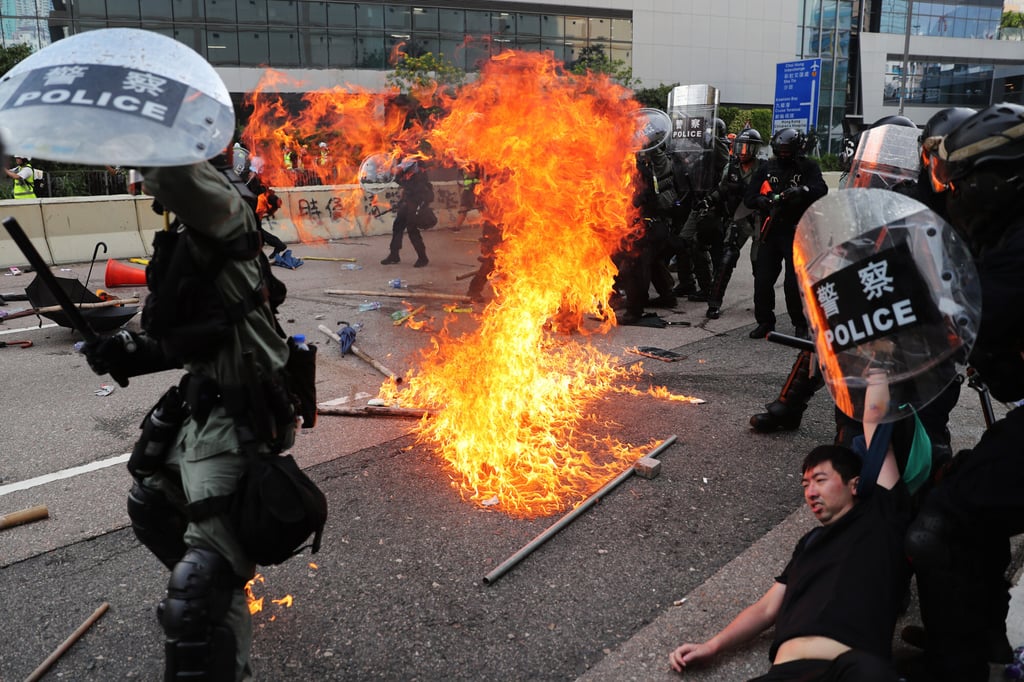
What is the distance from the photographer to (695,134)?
12.2 metres

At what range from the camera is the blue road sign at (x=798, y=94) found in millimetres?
20031

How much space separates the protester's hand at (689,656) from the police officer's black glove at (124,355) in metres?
2.08

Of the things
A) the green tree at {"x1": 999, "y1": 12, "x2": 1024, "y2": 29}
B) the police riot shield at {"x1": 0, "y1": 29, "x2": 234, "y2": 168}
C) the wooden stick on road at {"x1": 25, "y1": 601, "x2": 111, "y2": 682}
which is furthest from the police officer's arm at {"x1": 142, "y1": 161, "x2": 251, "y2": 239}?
the green tree at {"x1": 999, "y1": 12, "x2": 1024, "y2": 29}

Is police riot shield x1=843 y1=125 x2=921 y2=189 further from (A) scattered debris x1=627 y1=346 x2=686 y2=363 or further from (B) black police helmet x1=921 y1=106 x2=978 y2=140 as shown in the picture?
(A) scattered debris x1=627 y1=346 x2=686 y2=363

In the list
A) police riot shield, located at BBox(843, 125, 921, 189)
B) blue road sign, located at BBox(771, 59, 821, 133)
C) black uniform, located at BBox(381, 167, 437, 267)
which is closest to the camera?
police riot shield, located at BBox(843, 125, 921, 189)

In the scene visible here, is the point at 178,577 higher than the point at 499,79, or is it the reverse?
the point at 499,79

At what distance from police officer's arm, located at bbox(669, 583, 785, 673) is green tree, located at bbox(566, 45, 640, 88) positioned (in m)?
31.2

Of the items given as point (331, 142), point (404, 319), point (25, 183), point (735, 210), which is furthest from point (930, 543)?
point (25, 183)

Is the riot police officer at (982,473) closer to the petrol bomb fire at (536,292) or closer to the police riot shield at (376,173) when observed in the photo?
the petrol bomb fire at (536,292)

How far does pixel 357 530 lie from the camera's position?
3.79 metres

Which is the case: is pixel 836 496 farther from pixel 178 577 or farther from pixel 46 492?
pixel 46 492

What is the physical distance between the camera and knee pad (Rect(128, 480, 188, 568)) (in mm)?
2621

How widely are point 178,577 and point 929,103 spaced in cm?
6288

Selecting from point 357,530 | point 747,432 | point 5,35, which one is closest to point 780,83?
point 747,432
